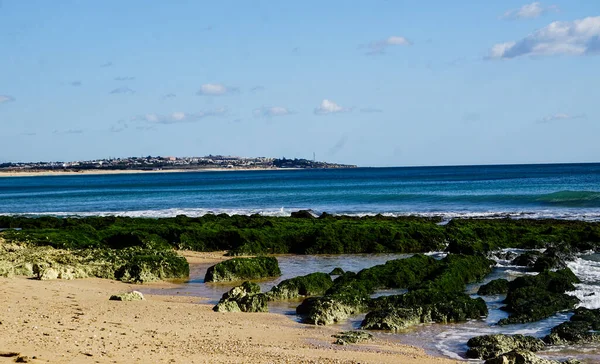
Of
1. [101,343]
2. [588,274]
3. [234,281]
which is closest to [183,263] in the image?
[234,281]

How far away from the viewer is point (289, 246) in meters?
26.0

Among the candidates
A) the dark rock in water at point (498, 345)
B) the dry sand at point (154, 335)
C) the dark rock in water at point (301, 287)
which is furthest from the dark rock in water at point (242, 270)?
the dark rock in water at point (498, 345)

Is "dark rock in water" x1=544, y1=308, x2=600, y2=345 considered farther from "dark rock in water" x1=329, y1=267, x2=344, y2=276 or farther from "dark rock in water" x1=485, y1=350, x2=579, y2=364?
"dark rock in water" x1=329, y1=267, x2=344, y2=276

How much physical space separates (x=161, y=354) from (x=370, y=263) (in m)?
13.6

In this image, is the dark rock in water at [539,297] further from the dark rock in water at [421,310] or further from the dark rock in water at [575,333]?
the dark rock in water at [575,333]

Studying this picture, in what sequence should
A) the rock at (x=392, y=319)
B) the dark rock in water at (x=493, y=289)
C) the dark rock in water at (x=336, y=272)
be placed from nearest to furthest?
the rock at (x=392, y=319) → the dark rock in water at (x=493, y=289) → the dark rock in water at (x=336, y=272)

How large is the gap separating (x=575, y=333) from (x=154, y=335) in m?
7.10

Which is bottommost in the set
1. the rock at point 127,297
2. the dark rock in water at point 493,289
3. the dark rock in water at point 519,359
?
the dark rock in water at point 493,289

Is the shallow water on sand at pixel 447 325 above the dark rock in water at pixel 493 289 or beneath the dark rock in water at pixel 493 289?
beneath

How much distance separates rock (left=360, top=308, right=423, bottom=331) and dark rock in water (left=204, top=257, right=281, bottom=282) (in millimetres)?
6081

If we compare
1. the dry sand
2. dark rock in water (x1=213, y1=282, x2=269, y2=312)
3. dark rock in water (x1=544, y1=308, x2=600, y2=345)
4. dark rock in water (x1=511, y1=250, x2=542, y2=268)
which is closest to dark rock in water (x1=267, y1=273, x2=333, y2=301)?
dark rock in water (x1=213, y1=282, x2=269, y2=312)

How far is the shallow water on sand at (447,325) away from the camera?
11773 millimetres

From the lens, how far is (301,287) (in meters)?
16.5

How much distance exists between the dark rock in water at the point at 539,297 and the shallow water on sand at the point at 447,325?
20 cm
